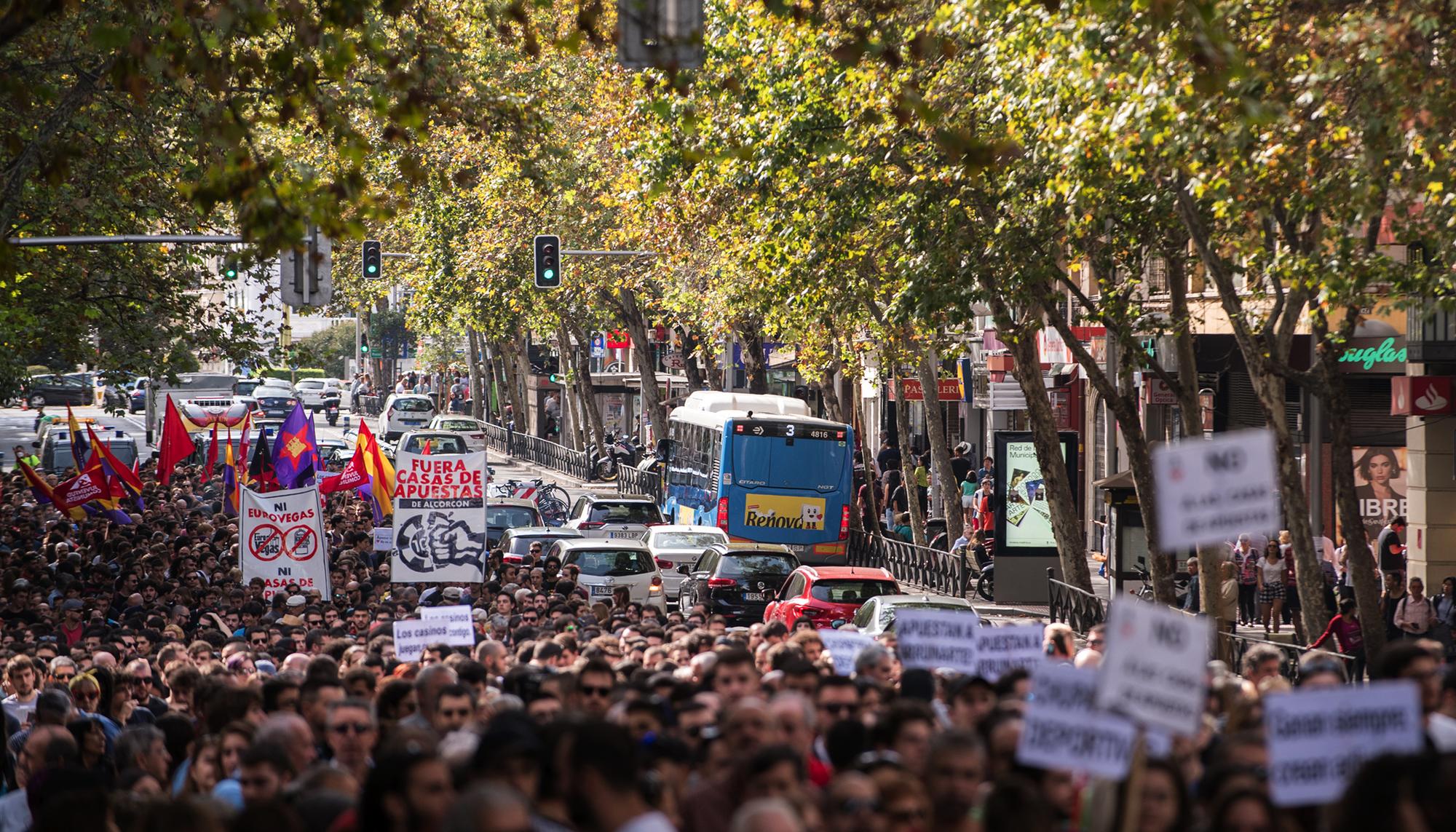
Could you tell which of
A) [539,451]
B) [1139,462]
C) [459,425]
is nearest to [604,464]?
[459,425]

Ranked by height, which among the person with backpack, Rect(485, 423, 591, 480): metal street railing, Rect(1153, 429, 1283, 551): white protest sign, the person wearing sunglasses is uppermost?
Rect(1153, 429, 1283, 551): white protest sign

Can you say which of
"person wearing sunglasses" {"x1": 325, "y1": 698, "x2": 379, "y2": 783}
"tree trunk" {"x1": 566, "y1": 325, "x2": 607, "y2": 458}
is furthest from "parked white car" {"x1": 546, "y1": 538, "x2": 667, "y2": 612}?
"tree trunk" {"x1": 566, "y1": 325, "x2": 607, "y2": 458}

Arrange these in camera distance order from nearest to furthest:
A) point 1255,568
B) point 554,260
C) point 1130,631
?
point 1130,631 < point 1255,568 < point 554,260

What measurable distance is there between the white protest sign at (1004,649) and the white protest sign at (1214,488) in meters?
3.40

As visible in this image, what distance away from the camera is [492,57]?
136ft

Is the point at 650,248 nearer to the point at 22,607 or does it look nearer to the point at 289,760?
the point at 22,607

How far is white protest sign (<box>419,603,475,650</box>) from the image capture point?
14.1 metres

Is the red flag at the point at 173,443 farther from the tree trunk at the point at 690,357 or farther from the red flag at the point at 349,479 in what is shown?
the tree trunk at the point at 690,357

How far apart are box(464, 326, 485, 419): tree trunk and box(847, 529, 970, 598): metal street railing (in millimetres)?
36611

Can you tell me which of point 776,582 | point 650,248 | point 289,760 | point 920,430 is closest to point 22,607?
point 776,582

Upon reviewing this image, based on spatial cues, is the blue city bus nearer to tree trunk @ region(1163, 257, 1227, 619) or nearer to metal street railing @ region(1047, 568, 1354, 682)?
metal street railing @ region(1047, 568, 1354, 682)

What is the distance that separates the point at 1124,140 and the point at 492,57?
27432mm

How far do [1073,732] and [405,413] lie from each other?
63.8m

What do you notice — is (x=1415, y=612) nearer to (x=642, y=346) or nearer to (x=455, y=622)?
(x=455, y=622)
